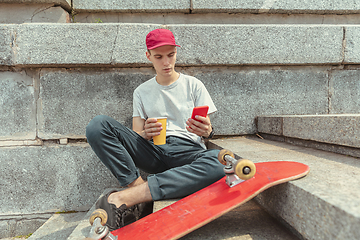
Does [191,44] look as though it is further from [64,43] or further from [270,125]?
[64,43]

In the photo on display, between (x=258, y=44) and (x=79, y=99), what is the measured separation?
2.25 meters

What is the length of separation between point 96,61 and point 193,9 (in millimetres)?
1400

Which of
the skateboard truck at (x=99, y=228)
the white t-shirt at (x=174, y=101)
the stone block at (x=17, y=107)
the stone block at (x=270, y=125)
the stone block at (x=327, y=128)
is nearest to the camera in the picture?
the skateboard truck at (x=99, y=228)

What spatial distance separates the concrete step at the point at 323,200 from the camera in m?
0.76

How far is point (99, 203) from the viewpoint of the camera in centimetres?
153

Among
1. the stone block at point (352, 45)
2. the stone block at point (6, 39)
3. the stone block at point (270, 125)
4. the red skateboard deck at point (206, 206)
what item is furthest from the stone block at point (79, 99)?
the stone block at point (352, 45)

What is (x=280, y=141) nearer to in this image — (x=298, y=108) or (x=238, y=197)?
(x=298, y=108)

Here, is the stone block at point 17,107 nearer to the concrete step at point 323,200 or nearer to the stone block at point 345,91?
the concrete step at point 323,200

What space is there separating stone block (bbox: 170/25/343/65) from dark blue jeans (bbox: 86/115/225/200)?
3.73 feet

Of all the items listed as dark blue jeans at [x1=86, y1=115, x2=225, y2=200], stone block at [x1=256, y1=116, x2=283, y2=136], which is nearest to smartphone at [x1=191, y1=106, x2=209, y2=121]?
dark blue jeans at [x1=86, y1=115, x2=225, y2=200]

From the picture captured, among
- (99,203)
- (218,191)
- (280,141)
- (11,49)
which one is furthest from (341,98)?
(11,49)

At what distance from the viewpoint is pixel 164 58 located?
1940mm

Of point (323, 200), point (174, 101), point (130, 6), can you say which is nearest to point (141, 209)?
point (174, 101)

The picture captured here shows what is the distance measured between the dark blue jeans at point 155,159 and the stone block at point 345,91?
1977 millimetres
